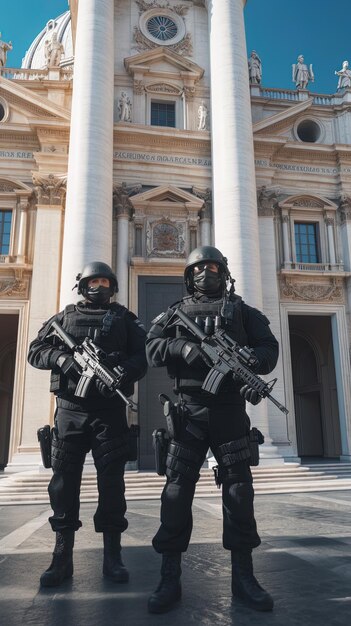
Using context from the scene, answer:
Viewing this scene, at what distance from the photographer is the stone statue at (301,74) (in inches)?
888

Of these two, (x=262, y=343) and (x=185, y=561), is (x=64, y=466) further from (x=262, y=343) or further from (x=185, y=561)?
(x=262, y=343)

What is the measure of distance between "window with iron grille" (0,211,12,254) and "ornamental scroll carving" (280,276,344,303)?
9860 mm

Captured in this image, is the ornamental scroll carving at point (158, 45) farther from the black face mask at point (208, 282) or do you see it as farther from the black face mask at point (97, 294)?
the black face mask at point (208, 282)

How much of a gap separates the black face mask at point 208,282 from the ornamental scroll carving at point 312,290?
15584 mm

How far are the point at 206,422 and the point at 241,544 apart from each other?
824 millimetres

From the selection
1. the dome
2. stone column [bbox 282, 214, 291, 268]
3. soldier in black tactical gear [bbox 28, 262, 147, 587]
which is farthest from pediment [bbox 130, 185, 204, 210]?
the dome

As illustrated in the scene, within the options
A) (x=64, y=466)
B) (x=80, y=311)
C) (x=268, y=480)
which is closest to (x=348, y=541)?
(x=64, y=466)

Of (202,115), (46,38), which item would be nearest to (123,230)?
(202,115)

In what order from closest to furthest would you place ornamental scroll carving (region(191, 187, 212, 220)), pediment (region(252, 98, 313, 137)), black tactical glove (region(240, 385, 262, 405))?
1. black tactical glove (region(240, 385, 262, 405))
2. ornamental scroll carving (region(191, 187, 212, 220))
3. pediment (region(252, 98, 313, 137))

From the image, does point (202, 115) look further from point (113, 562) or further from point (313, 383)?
point (113, 562)

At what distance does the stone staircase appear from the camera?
11.7m

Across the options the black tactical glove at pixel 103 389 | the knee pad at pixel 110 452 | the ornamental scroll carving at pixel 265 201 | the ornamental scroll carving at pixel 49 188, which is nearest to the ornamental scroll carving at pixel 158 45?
the ornamental scroll carving at pixel 265 201

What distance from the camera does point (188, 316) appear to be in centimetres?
404

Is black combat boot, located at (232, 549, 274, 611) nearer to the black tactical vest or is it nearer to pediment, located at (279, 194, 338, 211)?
the black tactical vest
